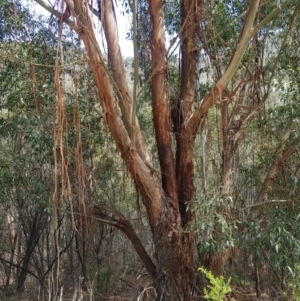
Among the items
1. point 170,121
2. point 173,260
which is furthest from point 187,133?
point 173,260

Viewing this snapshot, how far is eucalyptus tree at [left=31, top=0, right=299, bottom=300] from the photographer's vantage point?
14.8 ft

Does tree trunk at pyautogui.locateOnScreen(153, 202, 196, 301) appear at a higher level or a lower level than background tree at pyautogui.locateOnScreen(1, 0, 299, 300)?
lower

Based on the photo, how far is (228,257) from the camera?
537 cm

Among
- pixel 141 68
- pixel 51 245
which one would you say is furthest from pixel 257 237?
pixel 51 245

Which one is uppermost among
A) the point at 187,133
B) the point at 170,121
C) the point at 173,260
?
the point at 170,121

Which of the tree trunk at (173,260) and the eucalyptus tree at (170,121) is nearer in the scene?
the eucalyptus tree at (170,121)

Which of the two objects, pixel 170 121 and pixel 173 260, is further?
pixel 170 121

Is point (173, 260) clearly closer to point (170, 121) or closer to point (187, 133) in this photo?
point (187, 133)

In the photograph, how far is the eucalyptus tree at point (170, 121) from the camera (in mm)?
4516

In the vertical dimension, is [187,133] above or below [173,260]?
above

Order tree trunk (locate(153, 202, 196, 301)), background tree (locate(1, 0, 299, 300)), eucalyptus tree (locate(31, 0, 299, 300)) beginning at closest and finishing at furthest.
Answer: background tree (locate(1, 0, 299, 300))
eucalyptus tree (locate(31, 0, 299, 300))
tree trunk (locate(153, 202, 196, 301))

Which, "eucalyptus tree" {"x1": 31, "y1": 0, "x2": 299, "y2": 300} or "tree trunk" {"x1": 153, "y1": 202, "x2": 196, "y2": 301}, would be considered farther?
"tree trunk" {"x1": 153, "y1": 202, "x2": 196, "y2": 301}

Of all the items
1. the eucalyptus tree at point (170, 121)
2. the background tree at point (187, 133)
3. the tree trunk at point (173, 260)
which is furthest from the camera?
the tree trunk at point (173, 260)

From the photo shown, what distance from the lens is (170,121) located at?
5180 millimetres
